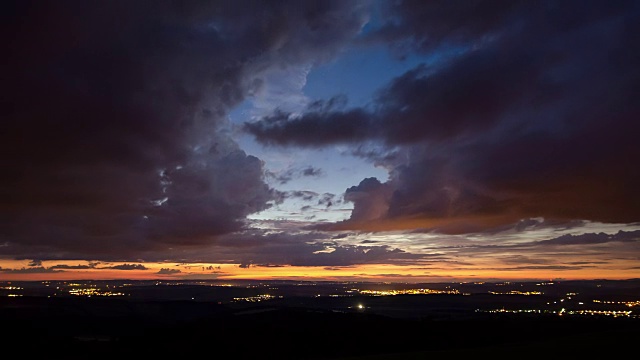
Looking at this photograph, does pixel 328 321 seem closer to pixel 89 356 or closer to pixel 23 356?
pixel 89 356

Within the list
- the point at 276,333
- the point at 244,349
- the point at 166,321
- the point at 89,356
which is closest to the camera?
the point at 89,356

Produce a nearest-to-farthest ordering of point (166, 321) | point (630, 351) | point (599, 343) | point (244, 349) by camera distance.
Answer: point (630, 351) < point (599, 343) < point (244, 349) < point (166, 321)

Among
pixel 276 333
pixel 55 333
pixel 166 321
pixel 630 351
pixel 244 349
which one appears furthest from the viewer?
pixel 166 321

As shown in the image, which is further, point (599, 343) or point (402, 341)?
point (402, 341)

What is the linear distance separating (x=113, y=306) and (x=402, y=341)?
115828mm

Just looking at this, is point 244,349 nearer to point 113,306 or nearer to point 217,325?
point 217,325

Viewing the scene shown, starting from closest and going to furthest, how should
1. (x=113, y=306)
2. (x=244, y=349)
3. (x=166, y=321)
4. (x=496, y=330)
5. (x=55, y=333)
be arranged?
(x=244, y=349), (x=496, y=330), (x=55, y=333), (x=166, y=321), (x=113, y=306)

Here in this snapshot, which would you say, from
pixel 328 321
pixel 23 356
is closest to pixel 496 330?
pixel 328 321

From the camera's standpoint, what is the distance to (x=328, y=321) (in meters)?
101

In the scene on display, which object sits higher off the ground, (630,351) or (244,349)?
(630,351)

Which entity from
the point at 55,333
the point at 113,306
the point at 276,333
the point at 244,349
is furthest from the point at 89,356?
the point at 113,306

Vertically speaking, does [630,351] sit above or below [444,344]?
above

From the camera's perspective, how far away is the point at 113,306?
16100cm

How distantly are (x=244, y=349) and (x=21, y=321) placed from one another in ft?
194
